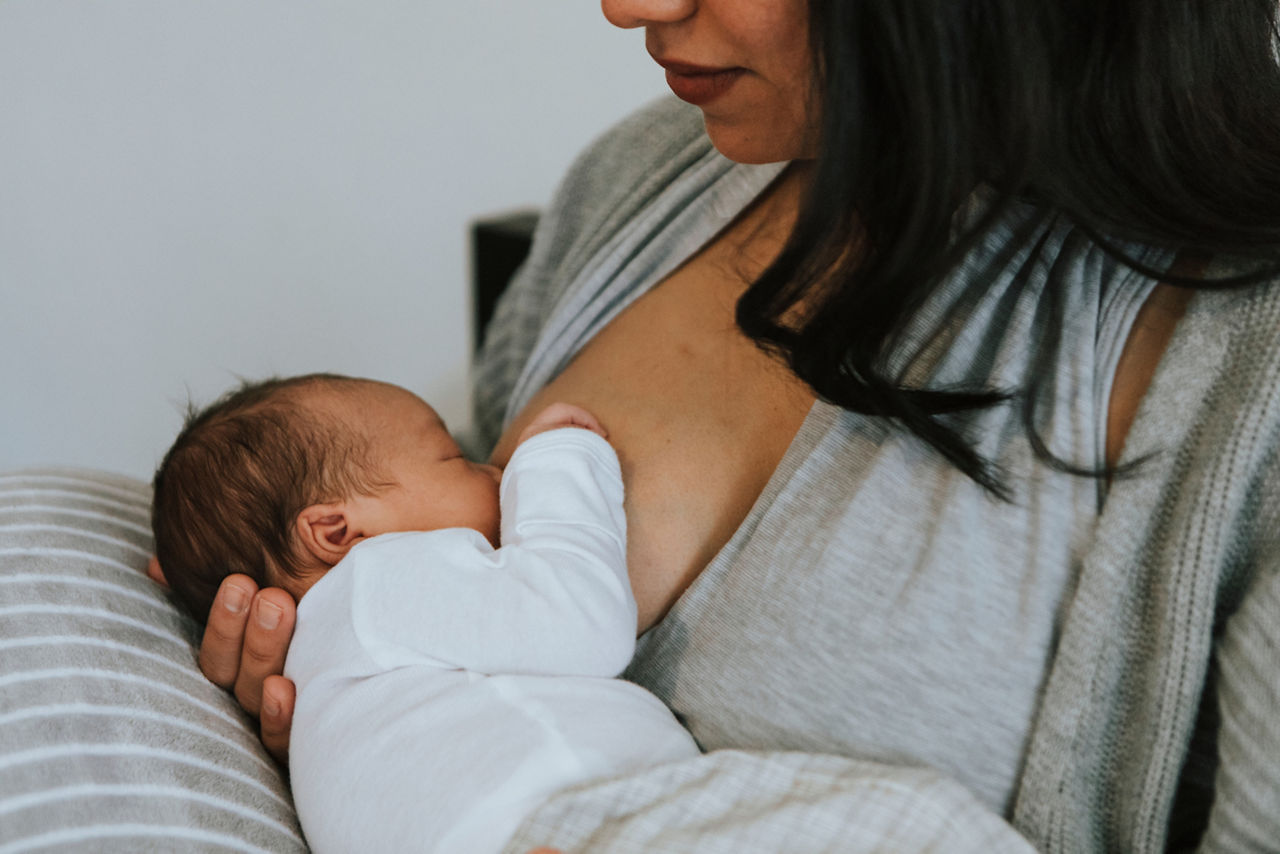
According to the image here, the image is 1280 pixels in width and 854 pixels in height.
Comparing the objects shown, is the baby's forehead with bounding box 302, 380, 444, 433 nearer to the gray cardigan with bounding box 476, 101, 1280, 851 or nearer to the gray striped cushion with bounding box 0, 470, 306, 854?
the gray striped cushion with bounding box 0, 470, 306, 854

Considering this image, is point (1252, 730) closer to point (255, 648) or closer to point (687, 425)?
point (687, 425)

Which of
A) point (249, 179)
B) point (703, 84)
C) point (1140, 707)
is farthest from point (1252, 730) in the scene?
point (249, 179)

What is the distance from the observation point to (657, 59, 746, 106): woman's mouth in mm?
808

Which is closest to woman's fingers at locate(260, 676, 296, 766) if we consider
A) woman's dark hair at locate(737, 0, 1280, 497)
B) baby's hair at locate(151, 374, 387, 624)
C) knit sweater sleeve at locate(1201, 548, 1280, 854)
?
baby's hair at locate(151, 374, 387, 624)

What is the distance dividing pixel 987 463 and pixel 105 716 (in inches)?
25.6

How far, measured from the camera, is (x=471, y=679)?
750mm

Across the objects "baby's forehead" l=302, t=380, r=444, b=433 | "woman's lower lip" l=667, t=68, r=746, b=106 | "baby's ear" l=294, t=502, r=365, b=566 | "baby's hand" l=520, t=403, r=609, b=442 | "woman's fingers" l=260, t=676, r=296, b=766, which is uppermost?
"woman's lower lip" l=667, t=68, r=746, b=106

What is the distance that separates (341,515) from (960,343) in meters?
0.54

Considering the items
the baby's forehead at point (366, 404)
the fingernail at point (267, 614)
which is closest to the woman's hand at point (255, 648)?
the fingernail at point (267, 614)

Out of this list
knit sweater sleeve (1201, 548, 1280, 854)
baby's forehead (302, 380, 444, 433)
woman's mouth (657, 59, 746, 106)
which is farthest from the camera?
baby's forehead (302, 380, 444, 433)

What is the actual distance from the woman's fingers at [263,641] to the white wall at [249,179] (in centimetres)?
99

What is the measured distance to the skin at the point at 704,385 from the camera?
750 mm

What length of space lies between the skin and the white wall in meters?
0.93

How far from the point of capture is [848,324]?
760 mm
